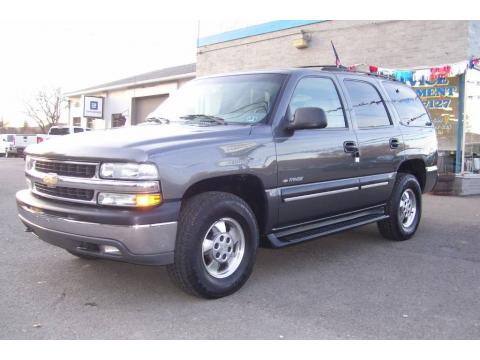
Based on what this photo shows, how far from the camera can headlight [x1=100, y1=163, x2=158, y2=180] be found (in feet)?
11.2

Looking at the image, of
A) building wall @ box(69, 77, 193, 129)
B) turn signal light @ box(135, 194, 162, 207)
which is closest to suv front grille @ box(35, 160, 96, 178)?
turn signal light @ box(135, 194, 162, 207)

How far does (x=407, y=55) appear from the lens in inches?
495

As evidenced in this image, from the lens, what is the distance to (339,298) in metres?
3.96

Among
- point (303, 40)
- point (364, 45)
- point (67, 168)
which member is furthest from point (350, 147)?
point (303, 40)

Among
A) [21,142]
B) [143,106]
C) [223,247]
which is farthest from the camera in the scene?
[21,142]

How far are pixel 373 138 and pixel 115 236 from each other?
3.15m

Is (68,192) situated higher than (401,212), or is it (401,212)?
(68,192)

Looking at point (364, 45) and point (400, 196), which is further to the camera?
point (364, 45)

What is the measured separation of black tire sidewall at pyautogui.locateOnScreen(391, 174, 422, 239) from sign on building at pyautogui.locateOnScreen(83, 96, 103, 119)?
2329cm

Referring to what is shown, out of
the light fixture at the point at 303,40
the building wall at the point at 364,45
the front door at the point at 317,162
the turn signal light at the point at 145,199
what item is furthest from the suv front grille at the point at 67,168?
the light fixture at the point at 303,40

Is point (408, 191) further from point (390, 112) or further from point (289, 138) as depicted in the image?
point (289, 138)

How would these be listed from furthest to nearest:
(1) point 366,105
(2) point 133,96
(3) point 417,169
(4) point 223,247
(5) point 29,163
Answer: (2) point 133,96 → (3) point 417,169 → (1) point 366,105 → (5) point 29,163 → (4) point 223,247

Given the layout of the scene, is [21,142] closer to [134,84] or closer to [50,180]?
[134,84]

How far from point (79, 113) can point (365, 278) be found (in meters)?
35.2
